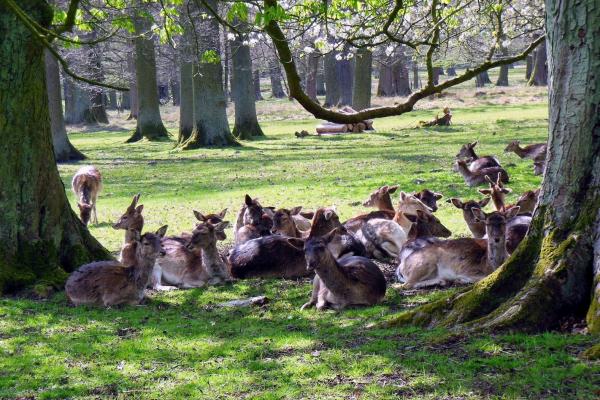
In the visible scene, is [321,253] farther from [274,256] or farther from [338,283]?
[274,256]

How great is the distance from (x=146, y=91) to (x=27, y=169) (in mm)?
22676

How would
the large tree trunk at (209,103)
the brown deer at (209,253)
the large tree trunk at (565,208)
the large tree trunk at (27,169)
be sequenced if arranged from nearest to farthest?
the large tree trunk at (565,208), the large tree trunk at (27,169), the brown deer at (209,253), the large tree trunk at (209,103)

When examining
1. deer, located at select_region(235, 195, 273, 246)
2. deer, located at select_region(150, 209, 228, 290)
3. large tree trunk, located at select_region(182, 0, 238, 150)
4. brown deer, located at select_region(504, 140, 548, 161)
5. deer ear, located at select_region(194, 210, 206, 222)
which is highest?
large tree trunk, located at select_region(182, 0, 238, 150)

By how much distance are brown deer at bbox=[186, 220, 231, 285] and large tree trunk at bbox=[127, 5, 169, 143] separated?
20761 millimetres

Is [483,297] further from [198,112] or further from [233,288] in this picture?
[198,112]

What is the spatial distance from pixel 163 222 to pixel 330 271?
20.9 feet

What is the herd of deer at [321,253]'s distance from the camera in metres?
8.62

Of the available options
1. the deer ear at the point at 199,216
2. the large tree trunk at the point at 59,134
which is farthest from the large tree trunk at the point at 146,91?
the deer ear at the point at 199,216

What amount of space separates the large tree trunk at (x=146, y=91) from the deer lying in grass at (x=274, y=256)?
20.6 metres

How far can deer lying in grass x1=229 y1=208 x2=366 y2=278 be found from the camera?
10148 mm

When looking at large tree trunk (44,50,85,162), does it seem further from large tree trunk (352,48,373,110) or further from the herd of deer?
the herd of deer

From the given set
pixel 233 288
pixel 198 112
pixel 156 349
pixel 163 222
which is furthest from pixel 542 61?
pixel 156 349

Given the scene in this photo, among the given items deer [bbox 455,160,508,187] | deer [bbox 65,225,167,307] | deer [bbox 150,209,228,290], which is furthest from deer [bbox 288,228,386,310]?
deer [bbox 455,160,508,187]

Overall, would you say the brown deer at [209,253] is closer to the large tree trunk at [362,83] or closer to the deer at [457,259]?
the deer at [457,259]
